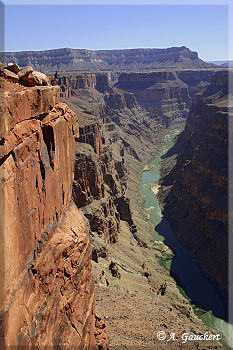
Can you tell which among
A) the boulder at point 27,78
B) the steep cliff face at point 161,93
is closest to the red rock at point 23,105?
the boulder at point 27,78

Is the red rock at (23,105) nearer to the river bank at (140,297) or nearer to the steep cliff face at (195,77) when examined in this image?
the river bank at (140,297)

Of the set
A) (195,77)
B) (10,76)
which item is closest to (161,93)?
(195,77)

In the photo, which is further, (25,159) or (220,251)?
(220,251)

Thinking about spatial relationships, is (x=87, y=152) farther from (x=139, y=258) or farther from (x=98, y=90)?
(x=98, y=90)

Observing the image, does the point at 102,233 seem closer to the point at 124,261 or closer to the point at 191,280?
the point at 124,261

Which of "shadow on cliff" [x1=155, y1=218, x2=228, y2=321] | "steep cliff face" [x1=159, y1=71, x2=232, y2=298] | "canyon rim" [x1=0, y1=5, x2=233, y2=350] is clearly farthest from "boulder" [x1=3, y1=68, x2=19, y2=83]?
"steep cliff face" [x1=159, y1=71, x2=232, y2=298]

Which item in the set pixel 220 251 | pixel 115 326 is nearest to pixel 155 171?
pixel 220 251
